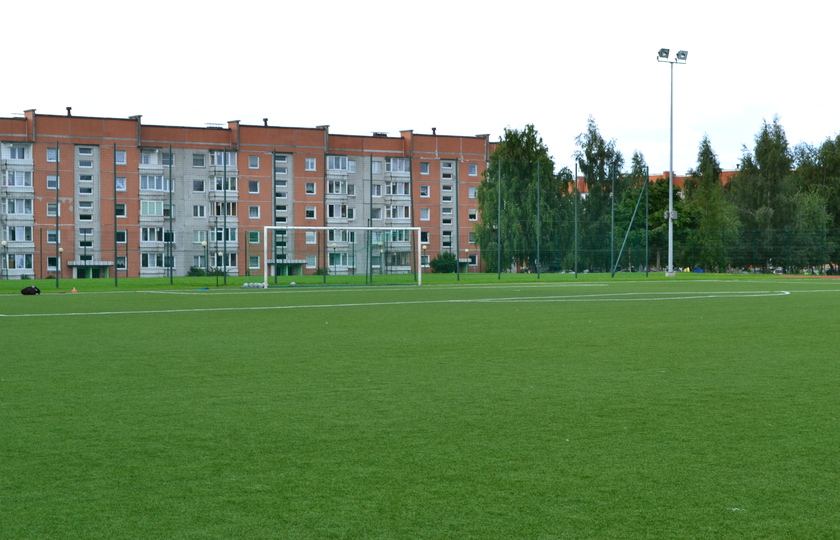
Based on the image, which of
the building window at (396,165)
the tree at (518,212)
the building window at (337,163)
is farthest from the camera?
the building window at (396,165)

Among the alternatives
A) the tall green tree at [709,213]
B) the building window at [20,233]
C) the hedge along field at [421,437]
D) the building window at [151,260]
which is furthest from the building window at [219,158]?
the hedge along field at [421,437]

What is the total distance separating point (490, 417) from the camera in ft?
20.4

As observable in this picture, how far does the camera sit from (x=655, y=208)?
74438 millimetres

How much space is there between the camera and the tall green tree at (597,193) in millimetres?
48156

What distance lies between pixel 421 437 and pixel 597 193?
59.8m

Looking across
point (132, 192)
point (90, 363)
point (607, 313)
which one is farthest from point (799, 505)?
point (132, 192)

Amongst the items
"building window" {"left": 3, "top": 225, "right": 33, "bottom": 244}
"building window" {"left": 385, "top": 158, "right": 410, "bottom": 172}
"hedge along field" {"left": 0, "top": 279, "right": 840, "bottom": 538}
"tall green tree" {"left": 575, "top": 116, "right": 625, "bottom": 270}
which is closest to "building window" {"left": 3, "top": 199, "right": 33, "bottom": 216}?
"building window" {"left": 3, "top": 225, "right": 33, "bottom": 244}

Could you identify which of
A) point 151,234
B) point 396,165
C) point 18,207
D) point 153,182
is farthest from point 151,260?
point 396,165

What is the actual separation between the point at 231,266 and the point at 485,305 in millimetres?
24092

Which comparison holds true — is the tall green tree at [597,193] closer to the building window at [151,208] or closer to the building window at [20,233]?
the building window at [151,208]

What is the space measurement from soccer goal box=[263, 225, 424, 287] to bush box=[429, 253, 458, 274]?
604cm

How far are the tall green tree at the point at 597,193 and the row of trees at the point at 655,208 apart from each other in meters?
0.07

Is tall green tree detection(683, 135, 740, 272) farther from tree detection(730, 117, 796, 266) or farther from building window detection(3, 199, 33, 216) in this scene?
building window detection(3, 199, 33, 216)

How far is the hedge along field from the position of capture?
3898 millimetres
